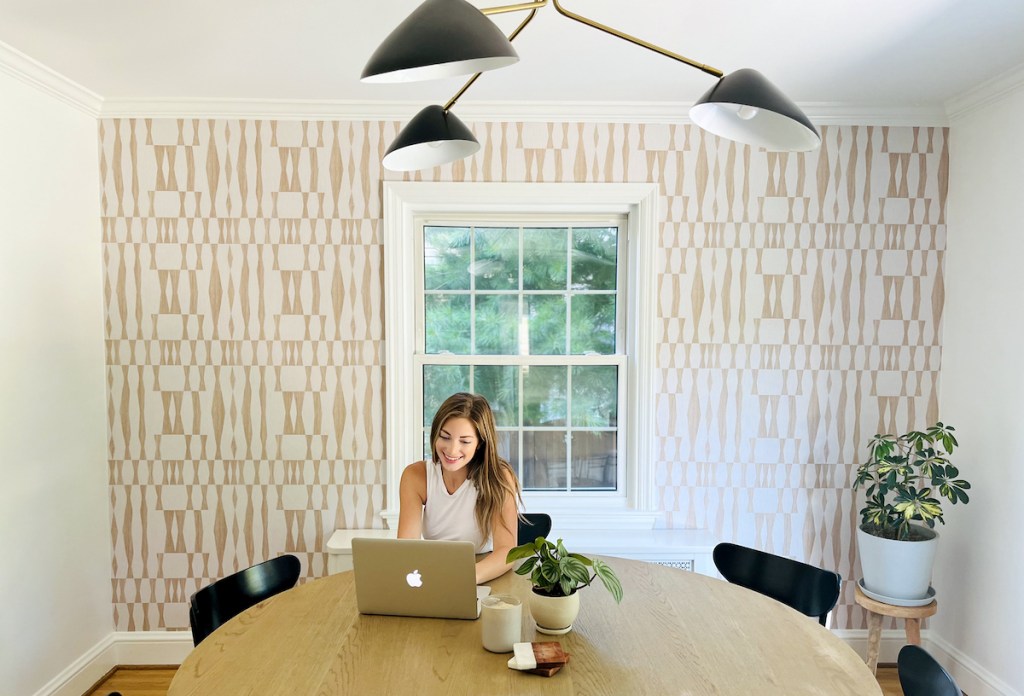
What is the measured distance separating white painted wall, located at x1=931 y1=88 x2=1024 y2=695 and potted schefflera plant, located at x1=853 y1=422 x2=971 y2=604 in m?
0.16

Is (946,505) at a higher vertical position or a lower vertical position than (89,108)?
lower

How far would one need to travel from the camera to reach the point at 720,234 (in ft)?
12.1

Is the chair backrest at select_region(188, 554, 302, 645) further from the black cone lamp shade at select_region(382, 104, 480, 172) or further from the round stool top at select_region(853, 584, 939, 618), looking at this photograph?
the round stool top at select_region(853, 584, 939, 618)

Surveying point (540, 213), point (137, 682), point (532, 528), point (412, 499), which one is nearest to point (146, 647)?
point (137, 682)

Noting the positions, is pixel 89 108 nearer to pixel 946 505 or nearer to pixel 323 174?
pixel 323 174

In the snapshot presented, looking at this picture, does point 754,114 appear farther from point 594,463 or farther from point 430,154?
point 594,463

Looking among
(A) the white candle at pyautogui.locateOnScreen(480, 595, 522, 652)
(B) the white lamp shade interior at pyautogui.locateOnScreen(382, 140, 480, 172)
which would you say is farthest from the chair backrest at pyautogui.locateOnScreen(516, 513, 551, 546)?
(B) the white lamp shade interior at pyautogui.locateOnScreen(382, 140, 480, 172)

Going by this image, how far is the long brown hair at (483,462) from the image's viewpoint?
8.18 feet

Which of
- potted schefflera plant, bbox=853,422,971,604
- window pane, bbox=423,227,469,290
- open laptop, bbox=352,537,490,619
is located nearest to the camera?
open laptop, bbox=352,537,490,619

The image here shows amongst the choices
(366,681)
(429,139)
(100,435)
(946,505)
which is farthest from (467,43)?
(946,505)

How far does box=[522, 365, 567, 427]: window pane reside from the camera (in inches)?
152

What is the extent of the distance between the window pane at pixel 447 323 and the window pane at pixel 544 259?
0.37 metres

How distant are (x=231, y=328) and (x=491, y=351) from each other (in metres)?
1.36

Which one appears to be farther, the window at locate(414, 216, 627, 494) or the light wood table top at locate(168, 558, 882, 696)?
the window at locate(414, 216, 627, 494)
